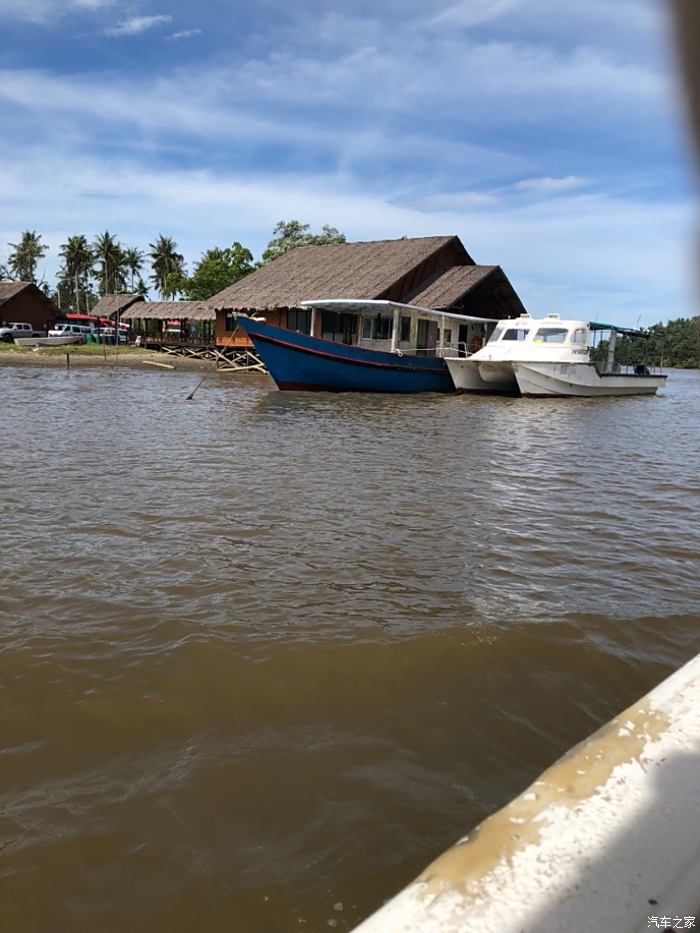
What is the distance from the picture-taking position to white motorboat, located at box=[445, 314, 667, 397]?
71.6ft

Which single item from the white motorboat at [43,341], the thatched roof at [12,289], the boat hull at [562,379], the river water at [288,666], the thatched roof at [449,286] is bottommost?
the river water at [288,666]

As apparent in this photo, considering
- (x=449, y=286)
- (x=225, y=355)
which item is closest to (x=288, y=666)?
(x=449, y=286)

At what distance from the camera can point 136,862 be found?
7.05 ft

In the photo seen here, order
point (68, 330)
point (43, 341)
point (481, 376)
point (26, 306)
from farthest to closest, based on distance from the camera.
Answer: point (26, 306) → point (68, 330) → point (43, 341) → point (481, 376)

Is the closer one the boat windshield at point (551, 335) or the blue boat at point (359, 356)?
the blue boat at point (359, 356)

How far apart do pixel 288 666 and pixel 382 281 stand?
26.0 m

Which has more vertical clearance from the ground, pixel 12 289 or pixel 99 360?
pixel 12 289

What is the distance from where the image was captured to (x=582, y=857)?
125 cm

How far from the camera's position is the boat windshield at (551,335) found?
2209cm

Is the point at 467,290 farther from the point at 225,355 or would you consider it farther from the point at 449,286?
the point at 225,355

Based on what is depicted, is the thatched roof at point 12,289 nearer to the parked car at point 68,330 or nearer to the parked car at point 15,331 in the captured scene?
the parked car at point 15,331

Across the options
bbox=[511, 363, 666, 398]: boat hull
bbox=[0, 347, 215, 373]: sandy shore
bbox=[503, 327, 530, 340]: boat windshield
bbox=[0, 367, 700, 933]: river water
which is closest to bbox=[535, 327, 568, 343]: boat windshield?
bbox=[503, 327, 530, 340]: boat windshield

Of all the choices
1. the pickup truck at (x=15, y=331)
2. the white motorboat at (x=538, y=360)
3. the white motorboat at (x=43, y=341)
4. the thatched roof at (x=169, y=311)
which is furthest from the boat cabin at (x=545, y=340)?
the pickup truck at (x=15, y=331)

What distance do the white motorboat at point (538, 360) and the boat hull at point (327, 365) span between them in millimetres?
1687
